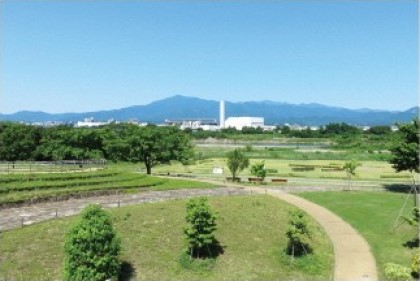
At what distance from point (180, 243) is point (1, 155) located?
54.8m

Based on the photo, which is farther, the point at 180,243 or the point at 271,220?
the point at 271,220

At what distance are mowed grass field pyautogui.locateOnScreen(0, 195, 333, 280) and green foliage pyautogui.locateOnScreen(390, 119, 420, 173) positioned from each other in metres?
20.0

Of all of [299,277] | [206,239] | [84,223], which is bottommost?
[299,277]

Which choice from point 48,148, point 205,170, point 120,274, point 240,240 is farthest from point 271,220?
point 48,148

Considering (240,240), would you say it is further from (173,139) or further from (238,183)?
(173,139)

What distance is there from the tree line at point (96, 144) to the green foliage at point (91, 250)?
42.9m

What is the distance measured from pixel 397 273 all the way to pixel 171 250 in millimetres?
14669

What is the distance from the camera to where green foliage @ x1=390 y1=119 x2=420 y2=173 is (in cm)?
5284

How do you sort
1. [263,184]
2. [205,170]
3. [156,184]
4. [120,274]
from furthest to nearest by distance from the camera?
[205,170], [263,184], [156,184], [120,274]

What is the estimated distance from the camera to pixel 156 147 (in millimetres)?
70625

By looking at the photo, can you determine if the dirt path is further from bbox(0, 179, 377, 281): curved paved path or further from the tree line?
the tree line

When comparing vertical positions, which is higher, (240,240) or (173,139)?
(173,139)

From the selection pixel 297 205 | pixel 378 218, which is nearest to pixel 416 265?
pixel 378 218

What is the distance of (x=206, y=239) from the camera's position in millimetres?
30906
